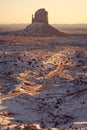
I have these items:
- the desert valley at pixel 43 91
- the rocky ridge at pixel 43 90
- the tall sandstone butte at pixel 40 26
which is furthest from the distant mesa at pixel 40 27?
the rocky ridge at pixel 43 90

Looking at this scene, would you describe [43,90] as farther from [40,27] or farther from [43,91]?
[40,27]

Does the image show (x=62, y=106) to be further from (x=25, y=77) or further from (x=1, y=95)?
(x=25, y=77)

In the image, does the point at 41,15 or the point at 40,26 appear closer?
the point at 40,26

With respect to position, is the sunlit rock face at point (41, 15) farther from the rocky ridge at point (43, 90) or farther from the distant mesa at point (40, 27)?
the rocky ridge at point (43, 90)

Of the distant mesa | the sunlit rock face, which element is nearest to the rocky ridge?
the distant mesa

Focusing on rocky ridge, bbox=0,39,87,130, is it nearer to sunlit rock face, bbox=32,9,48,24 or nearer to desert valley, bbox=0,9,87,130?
desert valley, bbox=0,9,87,130

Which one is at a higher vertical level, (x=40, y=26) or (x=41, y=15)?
(x=41, y=15)

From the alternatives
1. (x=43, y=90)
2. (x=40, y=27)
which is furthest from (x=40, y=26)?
(x=43, y=90)

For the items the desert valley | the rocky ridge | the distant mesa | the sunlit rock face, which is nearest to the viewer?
the desert valley

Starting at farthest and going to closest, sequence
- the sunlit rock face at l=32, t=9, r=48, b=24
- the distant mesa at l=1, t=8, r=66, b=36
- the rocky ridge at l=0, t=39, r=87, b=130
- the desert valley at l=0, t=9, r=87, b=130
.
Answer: the sunlit rock face at l=32, t=9, r=48, b=24 → the distant mesa at l=1, t=8, r=66, b=36 → the rocky ridge at l=0, t=39, r=87, b=130 → the desert valley at l=0, t=9, r=87, b=130

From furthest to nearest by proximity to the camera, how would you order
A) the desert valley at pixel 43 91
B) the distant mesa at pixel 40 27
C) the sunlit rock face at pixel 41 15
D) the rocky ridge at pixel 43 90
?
the sunlit rock face at pixel 41 15 → the distant mesa at pixel 40 27 → the rocky ridge at pixel 43 90 → the desert valley at pixel 43 91
